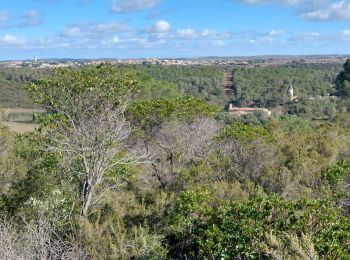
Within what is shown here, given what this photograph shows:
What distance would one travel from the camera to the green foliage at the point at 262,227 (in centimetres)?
635

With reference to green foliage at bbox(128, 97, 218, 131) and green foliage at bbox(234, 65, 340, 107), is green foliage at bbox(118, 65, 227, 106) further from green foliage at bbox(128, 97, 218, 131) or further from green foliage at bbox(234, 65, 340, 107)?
green foliage at bbox(128, 97, 218, 131)

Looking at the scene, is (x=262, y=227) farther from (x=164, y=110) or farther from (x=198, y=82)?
(x=198, y=82)

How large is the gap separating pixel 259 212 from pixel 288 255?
136 cm

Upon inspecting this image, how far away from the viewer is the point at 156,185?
51.0 feet

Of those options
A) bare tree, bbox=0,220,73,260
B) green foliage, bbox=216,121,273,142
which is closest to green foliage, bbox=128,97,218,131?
green foliage, bbox=216,121,273,142

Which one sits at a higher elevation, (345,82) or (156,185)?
(345,82)

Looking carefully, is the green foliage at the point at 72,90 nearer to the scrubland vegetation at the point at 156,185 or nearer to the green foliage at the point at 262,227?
the scrubland vegetation at the point at 156,185

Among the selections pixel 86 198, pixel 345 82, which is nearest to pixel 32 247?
pixel 86 198

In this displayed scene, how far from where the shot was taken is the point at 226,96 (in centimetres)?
6059

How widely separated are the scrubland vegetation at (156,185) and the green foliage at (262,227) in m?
0.02

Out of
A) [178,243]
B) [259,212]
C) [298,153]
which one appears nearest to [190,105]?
[298,153]

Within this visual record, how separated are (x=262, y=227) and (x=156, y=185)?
346 inches

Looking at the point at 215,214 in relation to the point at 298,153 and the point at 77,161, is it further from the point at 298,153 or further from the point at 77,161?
the point at 298,153

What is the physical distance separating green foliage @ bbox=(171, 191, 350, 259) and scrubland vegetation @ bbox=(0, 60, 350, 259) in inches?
0.7
